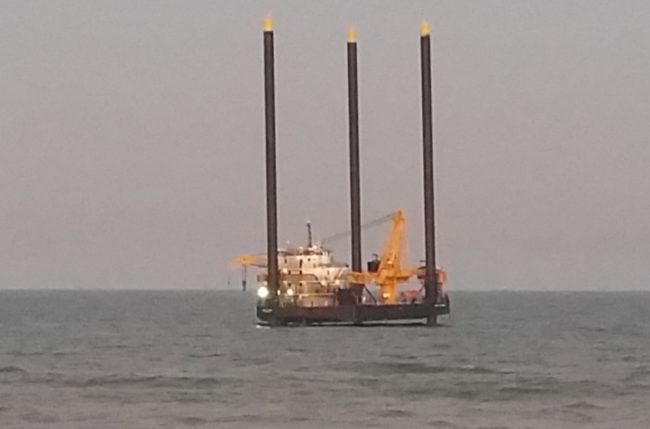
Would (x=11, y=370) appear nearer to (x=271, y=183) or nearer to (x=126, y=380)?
(x=126, y=380)

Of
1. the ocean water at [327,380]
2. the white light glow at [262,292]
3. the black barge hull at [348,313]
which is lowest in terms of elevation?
the ocean water at [327,380]

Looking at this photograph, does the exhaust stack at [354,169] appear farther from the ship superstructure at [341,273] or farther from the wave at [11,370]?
the wave at [11,370]

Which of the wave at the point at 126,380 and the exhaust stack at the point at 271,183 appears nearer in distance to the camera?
the wave at the point at 126,380

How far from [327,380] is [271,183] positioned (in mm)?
44936

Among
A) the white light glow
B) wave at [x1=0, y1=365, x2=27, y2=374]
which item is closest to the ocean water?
wave at [x1=0, y1=365, x2=27, y2=374]

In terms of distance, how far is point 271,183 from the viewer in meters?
124

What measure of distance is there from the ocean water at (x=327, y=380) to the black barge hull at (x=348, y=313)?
1382 millimetres

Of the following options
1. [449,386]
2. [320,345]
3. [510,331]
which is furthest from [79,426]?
[510,331]

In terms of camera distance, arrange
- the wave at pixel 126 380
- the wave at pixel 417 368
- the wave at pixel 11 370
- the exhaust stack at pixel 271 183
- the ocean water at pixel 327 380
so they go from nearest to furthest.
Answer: the ocean water at pixel 327 380
the wave at pixel 126 380
the wave at pixel 417 368
the wave at pixel 11 370
the exhaust stack at pixel 271 183

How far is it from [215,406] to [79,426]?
9.13 metres

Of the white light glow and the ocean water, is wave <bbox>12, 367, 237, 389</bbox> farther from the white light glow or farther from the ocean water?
the white light glow

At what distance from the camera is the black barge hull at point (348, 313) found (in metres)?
123

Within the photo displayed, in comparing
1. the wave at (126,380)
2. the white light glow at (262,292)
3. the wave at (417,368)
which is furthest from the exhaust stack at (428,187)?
the wave at (126,380)

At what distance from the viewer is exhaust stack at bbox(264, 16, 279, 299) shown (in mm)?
122625
